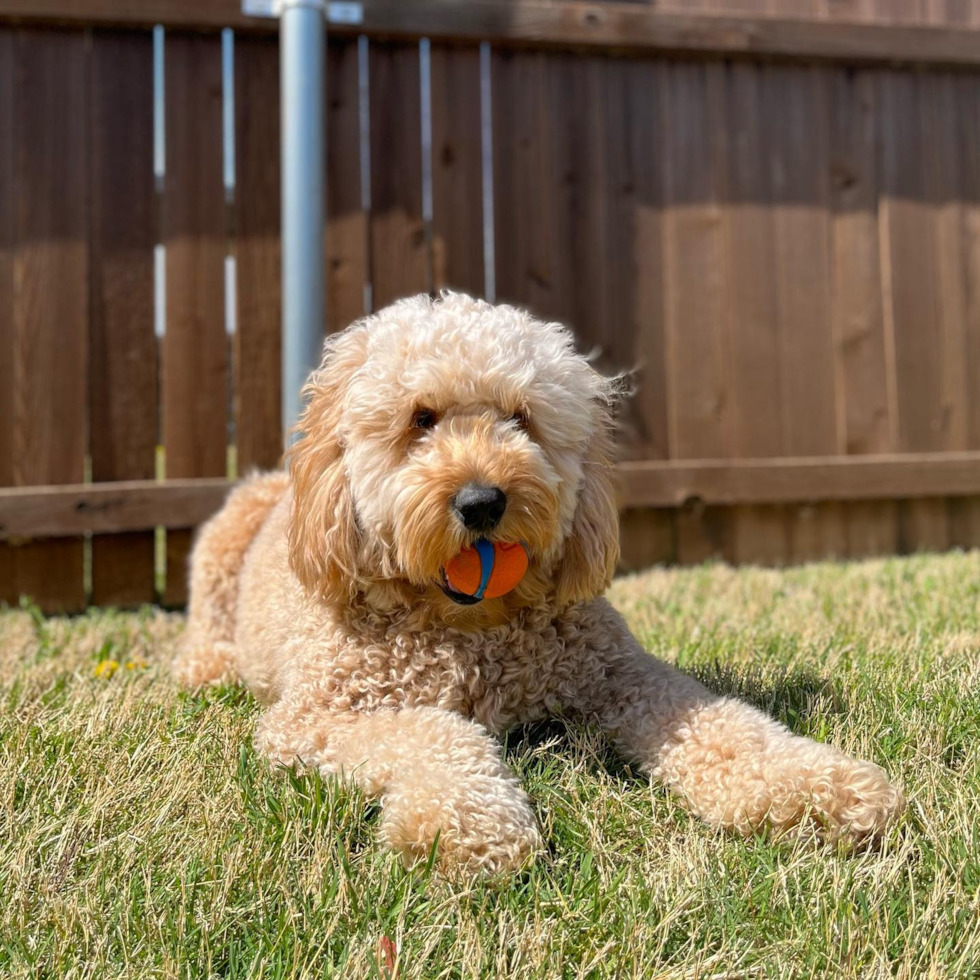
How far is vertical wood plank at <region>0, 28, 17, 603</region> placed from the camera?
404 centimetres

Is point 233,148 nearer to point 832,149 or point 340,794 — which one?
point 832,149

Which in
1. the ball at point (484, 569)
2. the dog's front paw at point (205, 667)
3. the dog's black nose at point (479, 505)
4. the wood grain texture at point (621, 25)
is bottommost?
the dog's front paw at point (205, 667)

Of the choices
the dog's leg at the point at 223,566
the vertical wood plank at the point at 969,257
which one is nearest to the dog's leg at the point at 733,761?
the dog's leg at the point at 223,566

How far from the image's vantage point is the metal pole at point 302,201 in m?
3.93

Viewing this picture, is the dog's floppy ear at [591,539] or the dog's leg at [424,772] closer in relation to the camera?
the dog's leg at [424,772]

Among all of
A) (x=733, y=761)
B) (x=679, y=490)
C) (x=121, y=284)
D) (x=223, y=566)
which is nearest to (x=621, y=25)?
(x=679, y=490)

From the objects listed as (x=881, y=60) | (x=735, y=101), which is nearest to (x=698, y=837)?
(x=735, y=101)

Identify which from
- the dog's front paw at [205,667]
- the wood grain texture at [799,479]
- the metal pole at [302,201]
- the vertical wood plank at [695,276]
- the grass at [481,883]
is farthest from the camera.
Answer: the vertical wood plank at [695,276]

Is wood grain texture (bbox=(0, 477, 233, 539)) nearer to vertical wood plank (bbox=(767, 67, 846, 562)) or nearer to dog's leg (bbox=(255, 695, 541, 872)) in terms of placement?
dog's leg (bbox=(255, 695, 541, 872))

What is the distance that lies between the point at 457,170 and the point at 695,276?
124 centimetres

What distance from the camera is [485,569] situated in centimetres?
186

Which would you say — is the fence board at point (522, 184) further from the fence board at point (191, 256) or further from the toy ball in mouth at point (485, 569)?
the toy ball in mouth at point (485, 569)

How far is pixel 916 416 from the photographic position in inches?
192

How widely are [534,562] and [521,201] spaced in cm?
289
